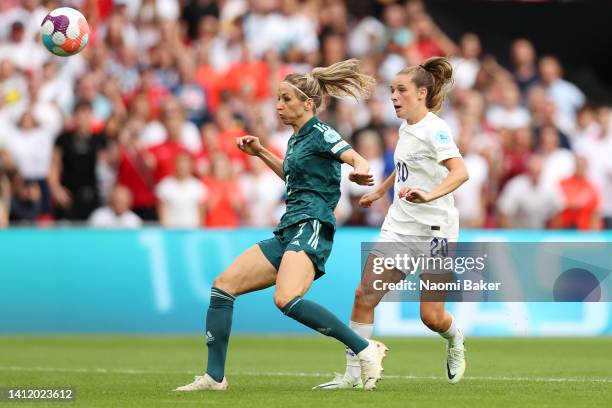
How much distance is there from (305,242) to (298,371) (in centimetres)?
260

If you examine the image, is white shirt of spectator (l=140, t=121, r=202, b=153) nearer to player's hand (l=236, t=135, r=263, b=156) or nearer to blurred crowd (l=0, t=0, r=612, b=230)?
blurred crowd (l=0, t=0, r=612, b=230)

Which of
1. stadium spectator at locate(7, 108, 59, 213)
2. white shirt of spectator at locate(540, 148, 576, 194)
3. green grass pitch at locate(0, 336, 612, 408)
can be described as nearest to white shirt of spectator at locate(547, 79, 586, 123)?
white shirt of spectator at locate(540, 148, 576, 194)

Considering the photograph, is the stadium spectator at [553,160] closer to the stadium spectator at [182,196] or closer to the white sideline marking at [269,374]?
the stadium spectator at [182,196]

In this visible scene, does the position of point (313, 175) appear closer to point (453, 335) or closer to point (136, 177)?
point (453, 335)

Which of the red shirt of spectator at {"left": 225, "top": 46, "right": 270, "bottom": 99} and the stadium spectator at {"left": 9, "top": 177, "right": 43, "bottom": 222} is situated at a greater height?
the red shirt of spectator at {"left": 225, "top": 46, "right": 270, "bottom": 99}

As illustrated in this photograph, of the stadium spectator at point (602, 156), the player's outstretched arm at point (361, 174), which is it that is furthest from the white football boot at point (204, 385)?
the stadium spectator at point (602, 156)

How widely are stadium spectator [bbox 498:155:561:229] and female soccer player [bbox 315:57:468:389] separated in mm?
8829

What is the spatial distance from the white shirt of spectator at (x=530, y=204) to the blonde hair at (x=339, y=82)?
916 cm

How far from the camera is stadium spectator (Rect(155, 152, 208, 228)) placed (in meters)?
17.0

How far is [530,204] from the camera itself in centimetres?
1808

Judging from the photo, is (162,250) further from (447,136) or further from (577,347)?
(447,136)

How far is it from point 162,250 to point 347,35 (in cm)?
675

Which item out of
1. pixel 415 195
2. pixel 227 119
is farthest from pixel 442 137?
pixel 227 119

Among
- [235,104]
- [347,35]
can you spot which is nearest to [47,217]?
[235,104]
